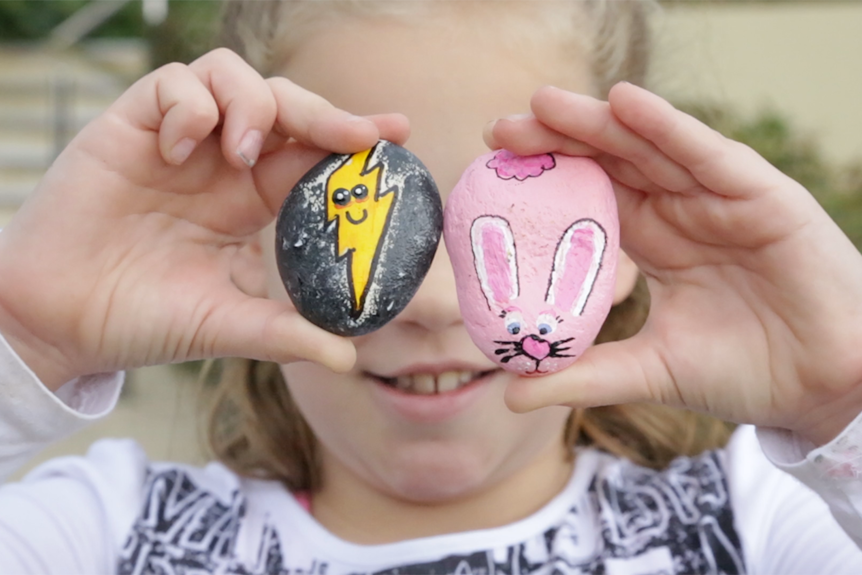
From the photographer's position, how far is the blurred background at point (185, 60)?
165 inches

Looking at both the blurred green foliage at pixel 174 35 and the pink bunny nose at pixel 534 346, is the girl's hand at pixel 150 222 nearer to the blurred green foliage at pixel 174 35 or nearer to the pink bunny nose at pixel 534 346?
the pink bunny nose at pixel 534 346

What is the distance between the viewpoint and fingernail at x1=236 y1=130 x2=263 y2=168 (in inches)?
49.8

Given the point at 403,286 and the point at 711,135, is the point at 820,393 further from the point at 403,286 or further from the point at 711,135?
the point at 403,286

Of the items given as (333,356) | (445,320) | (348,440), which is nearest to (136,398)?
(348,440)

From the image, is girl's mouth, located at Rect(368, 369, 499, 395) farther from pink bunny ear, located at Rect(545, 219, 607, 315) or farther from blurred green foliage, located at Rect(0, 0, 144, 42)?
A: blurred green foliage, located at Rect(0, 0, 144, 42)

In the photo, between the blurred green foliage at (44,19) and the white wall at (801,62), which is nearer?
the white wall at (801,62)

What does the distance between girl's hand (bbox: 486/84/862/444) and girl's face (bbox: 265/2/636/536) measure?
0.32 meters

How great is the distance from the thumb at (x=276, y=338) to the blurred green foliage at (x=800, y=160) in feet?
5.40

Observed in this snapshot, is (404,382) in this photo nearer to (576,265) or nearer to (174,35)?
(576,265)

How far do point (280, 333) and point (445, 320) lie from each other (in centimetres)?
44

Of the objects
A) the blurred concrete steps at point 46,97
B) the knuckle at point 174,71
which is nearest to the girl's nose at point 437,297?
the knuckle at point 174,71

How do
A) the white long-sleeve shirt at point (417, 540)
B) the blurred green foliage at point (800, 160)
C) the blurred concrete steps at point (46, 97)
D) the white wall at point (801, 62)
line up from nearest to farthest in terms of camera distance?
the white long-sleeve shirt at point (417, 540) < the blurred green foliage at point (800, 160) < the white wall at point (801, 62) < the blurred concrete steps at point (46, 97)

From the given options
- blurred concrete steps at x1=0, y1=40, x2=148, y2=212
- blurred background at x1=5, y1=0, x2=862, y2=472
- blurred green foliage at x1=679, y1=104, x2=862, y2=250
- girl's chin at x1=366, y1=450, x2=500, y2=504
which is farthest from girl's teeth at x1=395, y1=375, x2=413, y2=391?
blurred concrete steps at x1=0, y1=40, x2=148, y2=212

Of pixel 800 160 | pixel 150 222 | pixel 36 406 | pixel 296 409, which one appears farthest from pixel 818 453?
pixel 800 160
